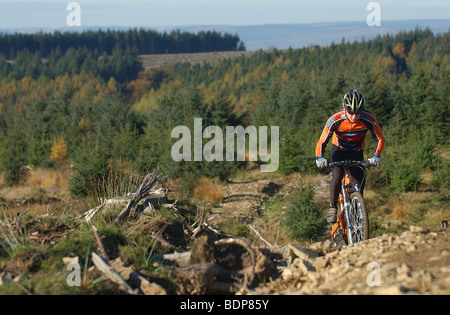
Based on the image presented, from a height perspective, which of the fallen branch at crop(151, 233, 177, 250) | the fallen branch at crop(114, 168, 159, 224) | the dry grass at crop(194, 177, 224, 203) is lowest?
the dry grass at crop(194, 177, 224, 203)

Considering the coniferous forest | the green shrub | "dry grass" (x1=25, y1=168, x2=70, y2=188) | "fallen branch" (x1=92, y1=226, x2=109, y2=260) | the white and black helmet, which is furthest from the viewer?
"dry grass" (x1=25, y1=168, x2=70, y2=188)

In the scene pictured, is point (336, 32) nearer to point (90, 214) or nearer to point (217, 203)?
point (217, 203)

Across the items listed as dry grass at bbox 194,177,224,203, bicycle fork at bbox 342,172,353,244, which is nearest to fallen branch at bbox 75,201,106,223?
bicycle fork at bbox 342,172,353,244

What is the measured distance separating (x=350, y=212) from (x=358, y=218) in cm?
19

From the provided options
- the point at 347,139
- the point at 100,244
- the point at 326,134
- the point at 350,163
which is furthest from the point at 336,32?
the point at 100,244

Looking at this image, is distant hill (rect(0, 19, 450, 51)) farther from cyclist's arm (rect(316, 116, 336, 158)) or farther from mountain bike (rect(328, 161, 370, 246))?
mountain bike (rect(328, 161, 370, 246))

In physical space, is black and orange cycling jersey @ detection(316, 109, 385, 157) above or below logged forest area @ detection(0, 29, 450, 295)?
above

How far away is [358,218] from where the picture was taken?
607 centimetres

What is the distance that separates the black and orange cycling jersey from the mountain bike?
0.37 meters

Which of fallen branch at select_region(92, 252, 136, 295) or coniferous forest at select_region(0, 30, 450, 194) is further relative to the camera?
coniferous forest at select_region(0, 30, 450, 194)

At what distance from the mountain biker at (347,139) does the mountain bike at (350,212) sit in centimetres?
8

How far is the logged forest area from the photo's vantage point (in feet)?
14.9

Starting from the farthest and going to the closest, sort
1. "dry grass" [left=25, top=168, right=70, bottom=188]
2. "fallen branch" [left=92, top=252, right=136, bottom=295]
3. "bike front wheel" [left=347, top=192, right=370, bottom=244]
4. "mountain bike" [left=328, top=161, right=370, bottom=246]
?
"dry grass" [left=25, top=168, right=70, bottom=188] < "mountain bike" [left=328, top=161, right=370, bottom=246] < "bike front wheel" [left=347, top=192, right=370, bottom=244] < "fallen branch" [left=92, top=252, right=136, bottom=295]
